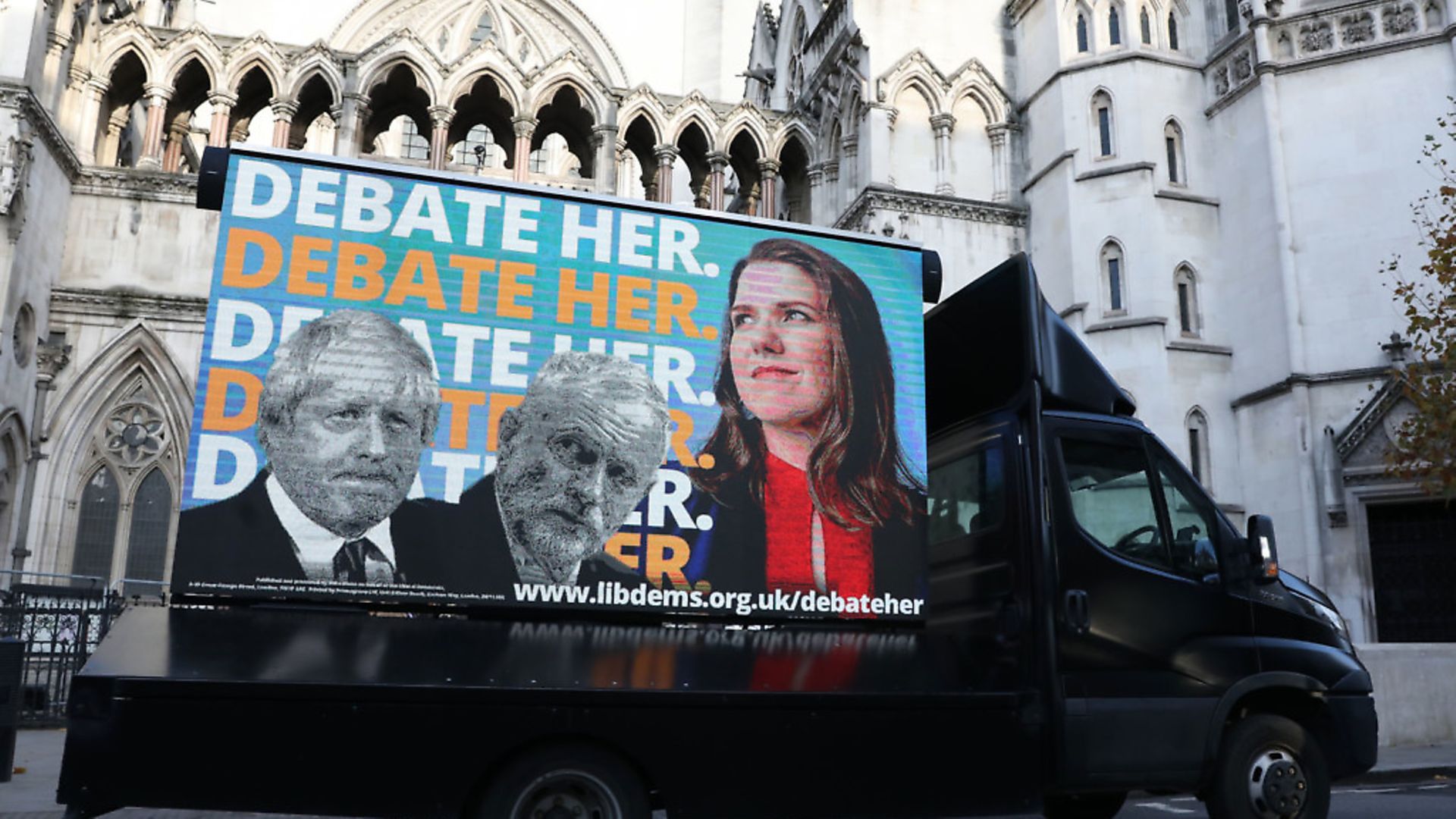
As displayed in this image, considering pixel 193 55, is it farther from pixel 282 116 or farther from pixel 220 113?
pixel 282 116

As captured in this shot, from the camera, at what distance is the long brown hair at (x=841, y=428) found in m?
6.61

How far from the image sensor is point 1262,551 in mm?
6777

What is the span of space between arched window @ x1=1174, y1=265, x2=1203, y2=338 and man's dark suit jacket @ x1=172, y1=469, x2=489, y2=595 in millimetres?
19937

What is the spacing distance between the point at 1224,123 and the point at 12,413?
26336 millimetres

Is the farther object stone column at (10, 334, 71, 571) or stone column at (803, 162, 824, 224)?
stone column at (803, 162, 824, 224)

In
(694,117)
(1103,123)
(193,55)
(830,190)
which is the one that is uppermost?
(694,117)

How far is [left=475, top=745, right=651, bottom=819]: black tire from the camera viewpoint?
17.5 ft

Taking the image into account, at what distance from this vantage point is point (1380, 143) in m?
20.7

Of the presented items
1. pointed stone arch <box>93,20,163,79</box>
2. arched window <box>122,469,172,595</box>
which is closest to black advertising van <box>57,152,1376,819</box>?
arched window <box>122,469,172,595</box>

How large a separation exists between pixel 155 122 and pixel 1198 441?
955 inches

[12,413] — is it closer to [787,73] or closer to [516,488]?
[516,488]

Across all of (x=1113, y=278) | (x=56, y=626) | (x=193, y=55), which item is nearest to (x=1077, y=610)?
(x=56, y=626)

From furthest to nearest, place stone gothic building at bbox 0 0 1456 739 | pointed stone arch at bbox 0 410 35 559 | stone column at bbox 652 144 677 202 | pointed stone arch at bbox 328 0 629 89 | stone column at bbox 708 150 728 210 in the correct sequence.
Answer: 1. pointed stone arch at bbox 328 0 629 89
2. stone column at bbox 708 150 728 210
3. stone column at bbox 652 144 677 202
4. pointed stone arch at bbox 0 410 35 559
5. stone gothic building at bbox 0 0 1456 739

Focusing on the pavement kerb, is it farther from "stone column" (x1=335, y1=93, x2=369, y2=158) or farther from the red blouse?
"stone column" (x1=335, y1=93, x2=369, y2=158)
